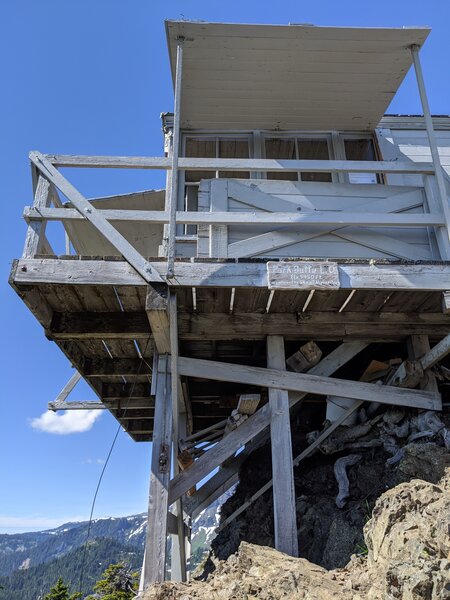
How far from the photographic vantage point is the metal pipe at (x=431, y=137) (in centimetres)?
528

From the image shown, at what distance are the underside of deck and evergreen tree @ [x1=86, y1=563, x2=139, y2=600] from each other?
28.6m

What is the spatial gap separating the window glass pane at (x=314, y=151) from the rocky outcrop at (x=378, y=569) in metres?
4.92

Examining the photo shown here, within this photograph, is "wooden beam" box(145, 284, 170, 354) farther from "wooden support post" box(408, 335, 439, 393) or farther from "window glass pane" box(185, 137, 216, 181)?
"window glass pane" box(185, 137, 216, 181)

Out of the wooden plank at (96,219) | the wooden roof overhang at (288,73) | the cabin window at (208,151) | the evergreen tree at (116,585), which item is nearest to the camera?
the wooden plank at (96,219)

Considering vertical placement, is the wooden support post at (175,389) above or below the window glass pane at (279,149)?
below

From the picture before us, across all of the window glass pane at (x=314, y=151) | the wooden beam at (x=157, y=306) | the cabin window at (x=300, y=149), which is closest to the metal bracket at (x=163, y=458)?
the wooden beam at (x=157, y=306)

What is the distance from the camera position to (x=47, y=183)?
5.37 meters

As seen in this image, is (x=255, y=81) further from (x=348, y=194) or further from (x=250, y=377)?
(x=250, y=377)

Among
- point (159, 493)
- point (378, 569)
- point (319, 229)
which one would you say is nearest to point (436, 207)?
point (319, 229)

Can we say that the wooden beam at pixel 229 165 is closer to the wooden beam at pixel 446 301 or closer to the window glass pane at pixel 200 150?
the wooden beam at pixel 446 301

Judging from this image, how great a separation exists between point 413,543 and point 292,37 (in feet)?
18.4

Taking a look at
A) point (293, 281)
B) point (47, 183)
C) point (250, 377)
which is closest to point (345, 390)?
point (250, 377)

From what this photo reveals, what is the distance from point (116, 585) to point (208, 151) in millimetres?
32366

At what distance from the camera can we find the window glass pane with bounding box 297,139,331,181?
7645 millimetres
